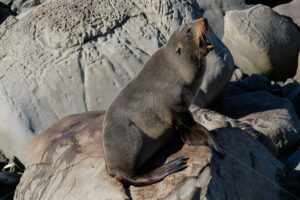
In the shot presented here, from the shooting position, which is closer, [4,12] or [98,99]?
[98,99]

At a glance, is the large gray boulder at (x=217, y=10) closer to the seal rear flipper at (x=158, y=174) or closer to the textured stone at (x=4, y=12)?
the textured stone at (x=4, y=12)

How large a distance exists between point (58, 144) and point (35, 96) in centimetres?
166

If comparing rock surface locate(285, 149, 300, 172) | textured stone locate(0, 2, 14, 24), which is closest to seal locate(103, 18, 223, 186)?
rock surface locate(285, 149, 300, 172)

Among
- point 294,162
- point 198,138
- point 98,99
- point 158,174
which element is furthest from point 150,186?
point 98,99

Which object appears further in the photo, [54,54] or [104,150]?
[54,54]

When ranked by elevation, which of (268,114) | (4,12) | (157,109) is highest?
(157,109)

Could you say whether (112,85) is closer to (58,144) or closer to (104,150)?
(58,144)

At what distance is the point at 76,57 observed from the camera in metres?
6.21

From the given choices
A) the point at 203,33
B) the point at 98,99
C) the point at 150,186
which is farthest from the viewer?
the point at 98,99

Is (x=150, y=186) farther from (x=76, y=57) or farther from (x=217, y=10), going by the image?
(x=217, y=10)

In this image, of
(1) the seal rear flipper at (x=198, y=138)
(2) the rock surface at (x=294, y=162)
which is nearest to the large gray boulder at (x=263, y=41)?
(2) the rock surface at (x=294, y=162)

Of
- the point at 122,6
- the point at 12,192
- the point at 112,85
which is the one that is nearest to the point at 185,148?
the point at 112,85

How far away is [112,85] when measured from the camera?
6125 millimetres

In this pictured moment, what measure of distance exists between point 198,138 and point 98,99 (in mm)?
2471
